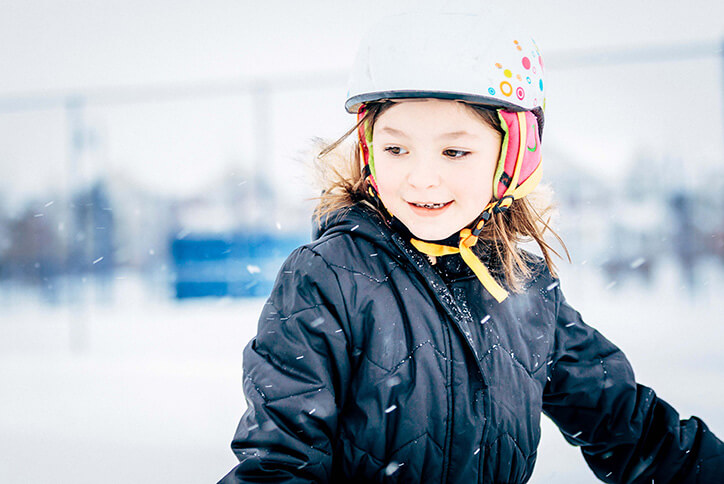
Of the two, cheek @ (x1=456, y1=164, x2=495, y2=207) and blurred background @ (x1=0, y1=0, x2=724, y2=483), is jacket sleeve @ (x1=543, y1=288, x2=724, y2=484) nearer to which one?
cheek @ (x1=456, y1=164, x2=495, y2=207)

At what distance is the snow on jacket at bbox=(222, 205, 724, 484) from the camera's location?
1.01 metres

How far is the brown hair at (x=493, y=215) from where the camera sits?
127 cm

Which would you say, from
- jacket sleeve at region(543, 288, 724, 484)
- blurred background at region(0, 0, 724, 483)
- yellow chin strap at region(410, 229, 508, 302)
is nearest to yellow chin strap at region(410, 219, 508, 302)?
yellow chin strap at region(410, 229, 508, 302)

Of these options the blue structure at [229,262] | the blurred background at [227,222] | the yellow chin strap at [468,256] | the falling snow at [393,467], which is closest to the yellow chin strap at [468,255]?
the yellow chin strap at [468,256]

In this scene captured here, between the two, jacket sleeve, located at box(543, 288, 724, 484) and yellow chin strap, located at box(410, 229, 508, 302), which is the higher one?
yellow chin strap, located at box(410, 229, 508, 302)

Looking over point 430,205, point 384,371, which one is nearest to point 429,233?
point 430,205

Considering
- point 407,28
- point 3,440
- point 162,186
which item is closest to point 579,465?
point 407,28

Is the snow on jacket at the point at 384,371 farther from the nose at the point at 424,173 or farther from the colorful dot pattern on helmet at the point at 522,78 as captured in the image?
the colorful dot pattern on helmet at the point at 522,78

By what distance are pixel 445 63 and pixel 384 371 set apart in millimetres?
562

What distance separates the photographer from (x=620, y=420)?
1.34m

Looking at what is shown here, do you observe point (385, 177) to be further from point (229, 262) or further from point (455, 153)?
point (229, 262)

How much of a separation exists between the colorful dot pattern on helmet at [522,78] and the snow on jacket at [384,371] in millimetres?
343

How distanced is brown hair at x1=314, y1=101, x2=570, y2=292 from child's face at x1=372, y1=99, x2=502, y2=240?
5 cm

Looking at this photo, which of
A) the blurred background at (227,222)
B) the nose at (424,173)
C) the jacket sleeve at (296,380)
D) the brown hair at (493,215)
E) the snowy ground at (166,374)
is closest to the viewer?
the jacket sleeve at (296,380)
